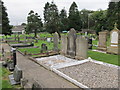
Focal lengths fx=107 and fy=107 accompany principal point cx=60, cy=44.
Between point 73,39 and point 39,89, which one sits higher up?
point 73,39

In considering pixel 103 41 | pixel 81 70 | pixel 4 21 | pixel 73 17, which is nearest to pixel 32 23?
pixel 4 21

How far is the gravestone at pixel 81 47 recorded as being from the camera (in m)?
9.55

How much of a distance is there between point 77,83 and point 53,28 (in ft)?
95.9

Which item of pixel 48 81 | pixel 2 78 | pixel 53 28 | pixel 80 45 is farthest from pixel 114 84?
pixel 53 28

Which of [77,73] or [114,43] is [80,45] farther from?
[114,43]

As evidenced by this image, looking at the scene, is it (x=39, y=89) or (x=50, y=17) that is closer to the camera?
(x=39, y=89)

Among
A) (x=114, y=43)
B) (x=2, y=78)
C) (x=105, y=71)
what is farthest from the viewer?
(x=114, y=43)

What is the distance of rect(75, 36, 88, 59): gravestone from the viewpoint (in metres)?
9.55

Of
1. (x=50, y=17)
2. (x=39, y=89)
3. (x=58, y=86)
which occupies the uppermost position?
(x=50, y=17)

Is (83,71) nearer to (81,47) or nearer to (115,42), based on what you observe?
(81,47)

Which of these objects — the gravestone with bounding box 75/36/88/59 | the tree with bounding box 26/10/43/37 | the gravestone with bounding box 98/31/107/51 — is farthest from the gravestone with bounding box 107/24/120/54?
the tree with bounding box 26/10/43/37

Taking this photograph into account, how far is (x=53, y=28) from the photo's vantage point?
3359cm

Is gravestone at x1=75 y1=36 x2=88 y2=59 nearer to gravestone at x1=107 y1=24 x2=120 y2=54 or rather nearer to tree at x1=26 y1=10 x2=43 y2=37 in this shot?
gravestone at x1=107 y1=24 x2=120 y2=54

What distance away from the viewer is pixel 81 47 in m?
9.95
